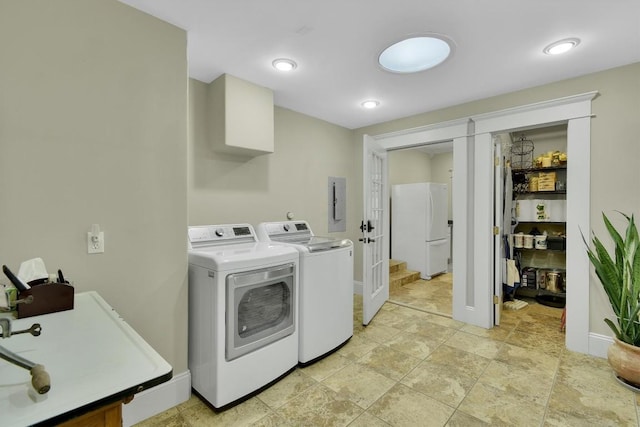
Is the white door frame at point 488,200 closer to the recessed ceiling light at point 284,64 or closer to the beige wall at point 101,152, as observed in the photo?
the recessed ceiling light at point 284,64

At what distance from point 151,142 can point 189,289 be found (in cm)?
99

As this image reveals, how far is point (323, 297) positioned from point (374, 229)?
1233 millimetres

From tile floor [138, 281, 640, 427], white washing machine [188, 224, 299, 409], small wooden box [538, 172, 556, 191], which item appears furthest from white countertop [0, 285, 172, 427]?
small wooden box [538, 172, 556, 191]

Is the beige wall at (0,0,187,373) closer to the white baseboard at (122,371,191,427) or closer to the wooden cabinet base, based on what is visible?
the white baseboard at (122,371,191,427)

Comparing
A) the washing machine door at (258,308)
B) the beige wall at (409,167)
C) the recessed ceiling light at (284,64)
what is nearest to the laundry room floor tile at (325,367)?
the washing machine door at (258,308)

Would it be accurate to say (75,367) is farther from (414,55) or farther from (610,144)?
(610,144)

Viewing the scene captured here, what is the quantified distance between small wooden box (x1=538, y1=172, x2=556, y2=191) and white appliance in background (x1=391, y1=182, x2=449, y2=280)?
1.51 meters

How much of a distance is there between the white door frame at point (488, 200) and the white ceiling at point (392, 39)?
29cm

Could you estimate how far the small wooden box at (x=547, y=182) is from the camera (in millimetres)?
3762

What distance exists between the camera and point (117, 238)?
169cm

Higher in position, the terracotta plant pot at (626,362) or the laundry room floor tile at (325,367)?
the terracotta plant pot at (626,362)

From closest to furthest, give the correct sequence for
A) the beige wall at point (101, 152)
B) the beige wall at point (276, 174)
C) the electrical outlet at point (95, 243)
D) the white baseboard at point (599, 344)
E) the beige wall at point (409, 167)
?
the beige wall at point (101, 152)
the electrical outlet at point (95, 243)
the white baseboard at point (599, 344)
the beige wall at point (276, 174)
the beige wall at point (409, 167)

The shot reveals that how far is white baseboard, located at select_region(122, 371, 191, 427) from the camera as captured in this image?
1.71 metres

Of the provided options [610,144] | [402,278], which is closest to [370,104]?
[610,144]
